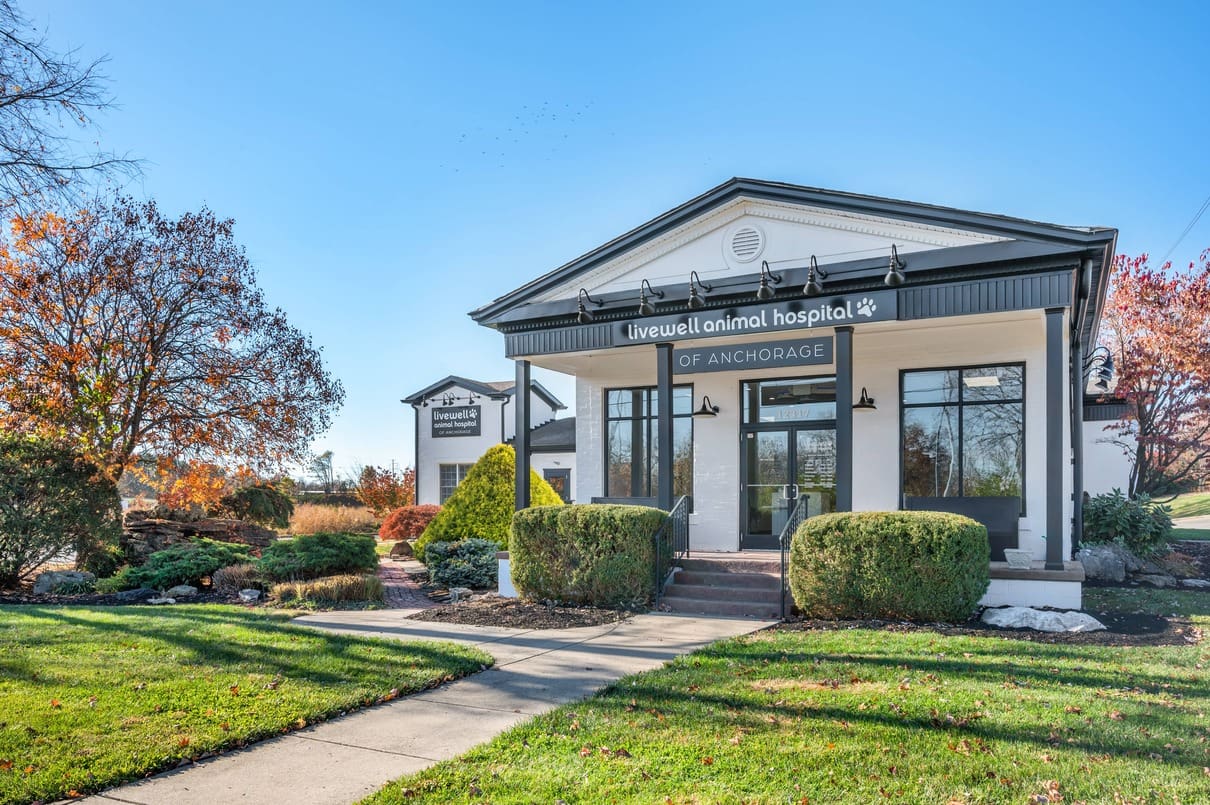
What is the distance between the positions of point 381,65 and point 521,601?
8.29 m

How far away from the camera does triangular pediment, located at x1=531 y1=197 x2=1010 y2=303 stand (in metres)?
10.9

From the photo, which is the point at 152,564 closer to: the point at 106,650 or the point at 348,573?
the point at 348,573

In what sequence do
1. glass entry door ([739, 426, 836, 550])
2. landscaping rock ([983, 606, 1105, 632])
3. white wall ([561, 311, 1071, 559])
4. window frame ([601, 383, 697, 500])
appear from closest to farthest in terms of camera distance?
landscaping rock ([983, 606, 1105, 632]), white wall ([561, 311, 1071, 559]), glass entry door ([739, 426, 836, 550]), window frame ([601, 383, 697, 500])

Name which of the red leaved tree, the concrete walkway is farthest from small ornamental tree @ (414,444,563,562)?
the red leaved tree

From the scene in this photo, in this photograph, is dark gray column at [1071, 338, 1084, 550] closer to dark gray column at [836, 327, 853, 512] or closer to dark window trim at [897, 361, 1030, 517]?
dark window trim at [897, 361, 1030, 517]

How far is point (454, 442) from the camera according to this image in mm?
29312

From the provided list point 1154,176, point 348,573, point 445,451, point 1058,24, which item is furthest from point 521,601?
point 445,451

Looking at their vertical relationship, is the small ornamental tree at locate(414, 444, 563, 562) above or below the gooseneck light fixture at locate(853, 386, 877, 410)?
below

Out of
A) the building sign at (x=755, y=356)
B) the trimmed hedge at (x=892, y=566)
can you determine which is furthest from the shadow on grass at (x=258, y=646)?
the building sign at (x=755, y=356)

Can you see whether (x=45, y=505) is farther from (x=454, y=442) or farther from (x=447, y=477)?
(x=447, y=477)

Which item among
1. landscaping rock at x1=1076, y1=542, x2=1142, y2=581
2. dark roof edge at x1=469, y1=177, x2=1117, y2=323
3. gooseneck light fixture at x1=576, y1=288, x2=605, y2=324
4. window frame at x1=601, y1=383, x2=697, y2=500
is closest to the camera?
dark roof edge at x1=469, y1=177, x2=1117, y2=323

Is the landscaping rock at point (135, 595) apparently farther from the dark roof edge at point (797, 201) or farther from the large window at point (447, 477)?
the large window at point (447, 477)

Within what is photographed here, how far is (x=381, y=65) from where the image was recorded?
11984 mm

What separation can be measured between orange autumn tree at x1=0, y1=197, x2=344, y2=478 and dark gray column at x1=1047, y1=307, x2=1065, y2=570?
13.2 meters
